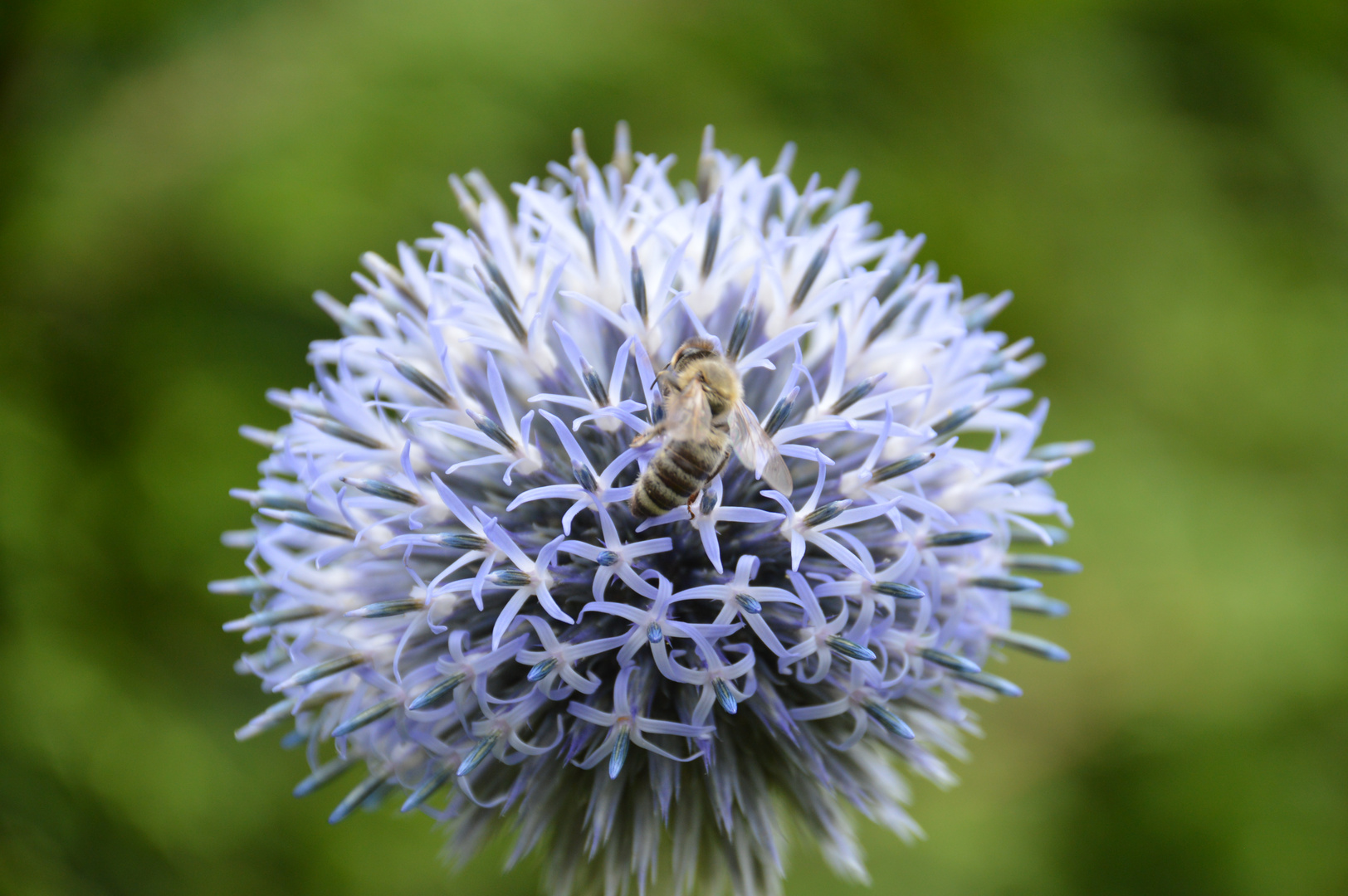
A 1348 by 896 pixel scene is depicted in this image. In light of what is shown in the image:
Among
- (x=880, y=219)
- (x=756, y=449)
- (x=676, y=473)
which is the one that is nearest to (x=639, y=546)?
(x=676, y=473)

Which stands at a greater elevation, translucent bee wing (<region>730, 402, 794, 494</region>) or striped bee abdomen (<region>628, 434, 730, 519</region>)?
translucent bee wing (<region>730, 402, 794, 494</region>)

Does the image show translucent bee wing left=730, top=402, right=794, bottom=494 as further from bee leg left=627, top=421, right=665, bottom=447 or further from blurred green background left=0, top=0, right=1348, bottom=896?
blurred green background left=0, top=0, right=1348, bottom=896

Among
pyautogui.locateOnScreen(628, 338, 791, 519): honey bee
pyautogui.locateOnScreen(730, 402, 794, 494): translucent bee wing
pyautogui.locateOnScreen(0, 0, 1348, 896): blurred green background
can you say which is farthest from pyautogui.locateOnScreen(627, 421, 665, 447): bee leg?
pyautogui.locateOnScreen(0, 0, 1348, 896): blurred green background

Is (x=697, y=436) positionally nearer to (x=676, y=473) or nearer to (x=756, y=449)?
(x=676, y=473)

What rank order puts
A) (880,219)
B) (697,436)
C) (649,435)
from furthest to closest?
(880,219) < (649,435) < (697,436)

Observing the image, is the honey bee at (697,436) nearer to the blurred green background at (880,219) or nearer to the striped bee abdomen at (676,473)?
the striped bee abdomen at (676,473)

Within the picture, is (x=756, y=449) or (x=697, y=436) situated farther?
(x=756, y=449)

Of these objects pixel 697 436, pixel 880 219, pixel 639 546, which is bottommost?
pixel 639 546

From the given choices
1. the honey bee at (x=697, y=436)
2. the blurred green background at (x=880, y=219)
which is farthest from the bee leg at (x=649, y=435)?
the blurred green background at (x=880, y=219)
